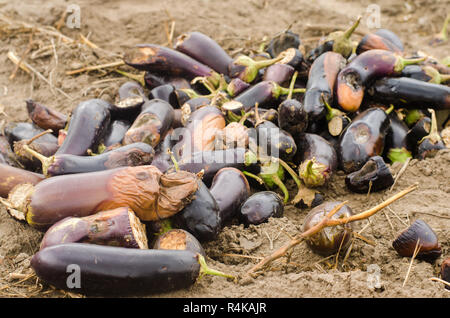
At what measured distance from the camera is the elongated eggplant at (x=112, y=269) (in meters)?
1.75

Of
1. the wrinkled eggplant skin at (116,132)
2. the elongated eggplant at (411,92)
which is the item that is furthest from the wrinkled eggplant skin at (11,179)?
the elongated eggplant at (411,92)

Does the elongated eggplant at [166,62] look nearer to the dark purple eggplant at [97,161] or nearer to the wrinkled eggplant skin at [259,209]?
the dark purple eggplant at [97,161]

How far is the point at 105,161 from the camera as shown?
2.39 meters

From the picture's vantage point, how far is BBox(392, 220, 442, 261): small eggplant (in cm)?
211

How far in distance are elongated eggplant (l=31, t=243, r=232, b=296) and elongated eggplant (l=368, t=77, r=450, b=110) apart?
6.26 feet

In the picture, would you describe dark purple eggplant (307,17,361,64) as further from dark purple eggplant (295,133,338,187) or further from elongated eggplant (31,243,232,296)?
elongated eggplant (31,243,232,296)

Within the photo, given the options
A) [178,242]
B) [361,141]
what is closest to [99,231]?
[178,242]

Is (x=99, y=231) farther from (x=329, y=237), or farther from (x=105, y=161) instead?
(x=329, y=237)

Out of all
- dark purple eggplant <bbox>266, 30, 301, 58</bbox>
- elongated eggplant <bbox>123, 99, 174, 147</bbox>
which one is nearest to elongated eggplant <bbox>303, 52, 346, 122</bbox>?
dark purple eggplant <bbox>266, 30, 301, 58</bbox>

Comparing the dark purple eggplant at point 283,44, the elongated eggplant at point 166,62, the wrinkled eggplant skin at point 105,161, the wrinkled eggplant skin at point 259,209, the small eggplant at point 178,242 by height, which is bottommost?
the wrinkled eggplant skin at point 259,209

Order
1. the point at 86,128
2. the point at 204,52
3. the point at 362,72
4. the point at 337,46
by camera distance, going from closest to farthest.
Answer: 1. the point at 86,128
2. the point at 362,72
3. the point at 337,46
4. the point at 204,52

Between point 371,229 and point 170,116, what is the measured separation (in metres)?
1.35

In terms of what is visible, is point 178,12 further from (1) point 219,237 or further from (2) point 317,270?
(2) point 317,270

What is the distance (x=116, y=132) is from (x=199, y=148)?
567mm
